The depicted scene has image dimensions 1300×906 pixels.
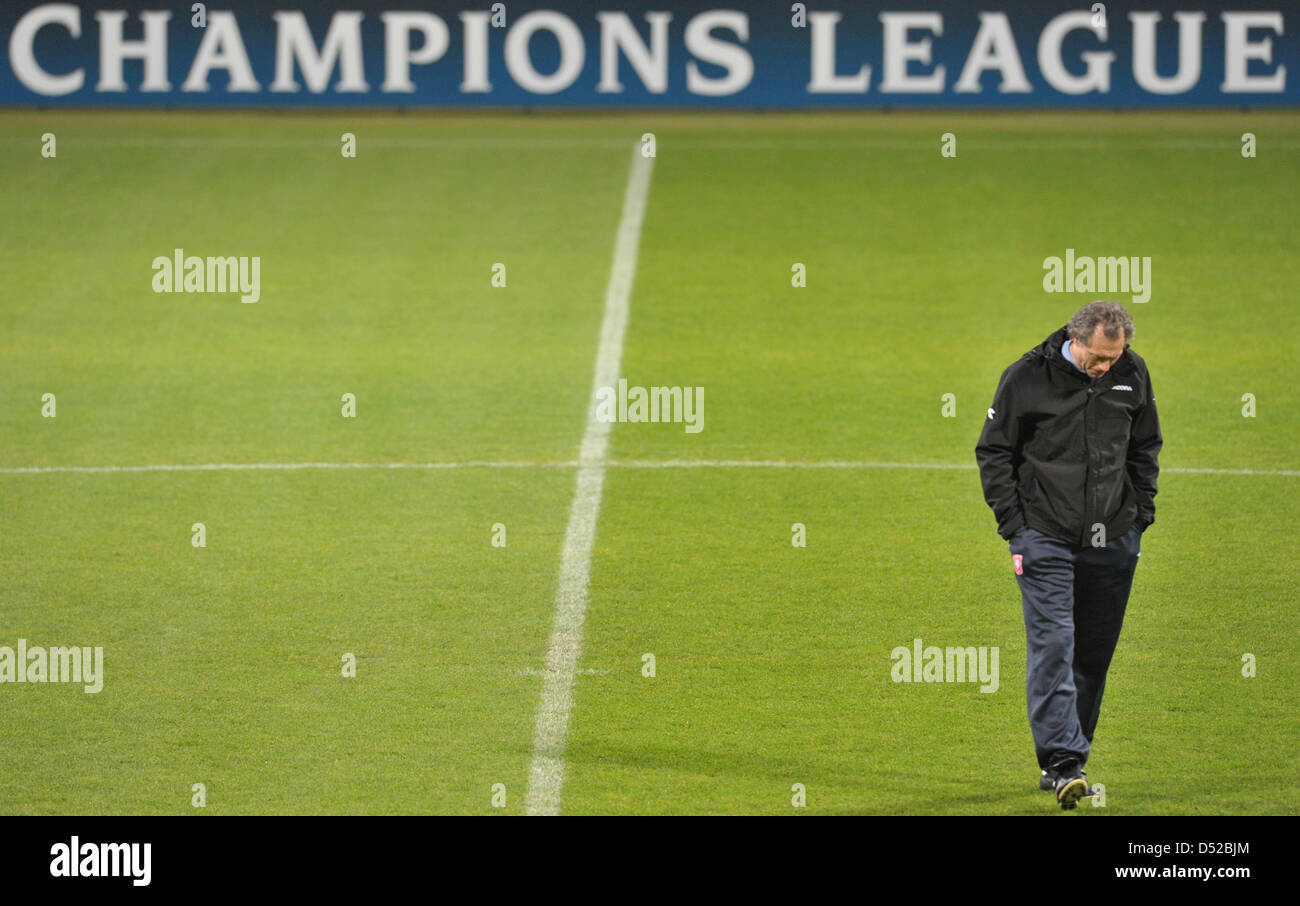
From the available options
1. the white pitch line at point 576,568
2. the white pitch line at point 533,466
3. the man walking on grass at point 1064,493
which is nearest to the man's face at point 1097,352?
the man walking on grass at point 1064,493

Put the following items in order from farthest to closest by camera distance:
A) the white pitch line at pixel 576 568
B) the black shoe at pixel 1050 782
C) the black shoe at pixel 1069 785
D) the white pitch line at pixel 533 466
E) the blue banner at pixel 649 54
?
the blue banner at pixel 649 54 < the white pitch line at pixel 533 466 < the white pitch line at pixel 576 568 < the black shoe at pixel 1050 782 < the black shoe at pixel 1069 785

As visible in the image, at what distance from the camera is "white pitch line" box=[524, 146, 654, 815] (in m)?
7.57

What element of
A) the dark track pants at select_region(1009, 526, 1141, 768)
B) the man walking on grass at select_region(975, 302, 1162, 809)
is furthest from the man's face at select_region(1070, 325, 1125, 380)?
the dark track pants at select_region(1009, 526, 1141, 768)

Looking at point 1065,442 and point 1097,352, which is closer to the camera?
point 1097,352

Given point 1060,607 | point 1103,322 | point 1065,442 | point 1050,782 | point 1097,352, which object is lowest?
point 1050,782

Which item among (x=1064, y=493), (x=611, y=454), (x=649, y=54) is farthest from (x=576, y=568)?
(x=649, y=54)

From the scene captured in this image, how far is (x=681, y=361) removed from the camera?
1502cm

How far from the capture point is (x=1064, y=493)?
6.93m

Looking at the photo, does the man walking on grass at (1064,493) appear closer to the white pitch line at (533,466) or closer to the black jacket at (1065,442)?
the black jacket at (1065,442)

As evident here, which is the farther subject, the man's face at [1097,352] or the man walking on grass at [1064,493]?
the man walking on grass at [1064,493]

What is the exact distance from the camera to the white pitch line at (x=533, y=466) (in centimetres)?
1237

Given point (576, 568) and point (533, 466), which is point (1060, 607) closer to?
point (576, 568)

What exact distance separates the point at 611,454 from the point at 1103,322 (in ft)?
20.8
